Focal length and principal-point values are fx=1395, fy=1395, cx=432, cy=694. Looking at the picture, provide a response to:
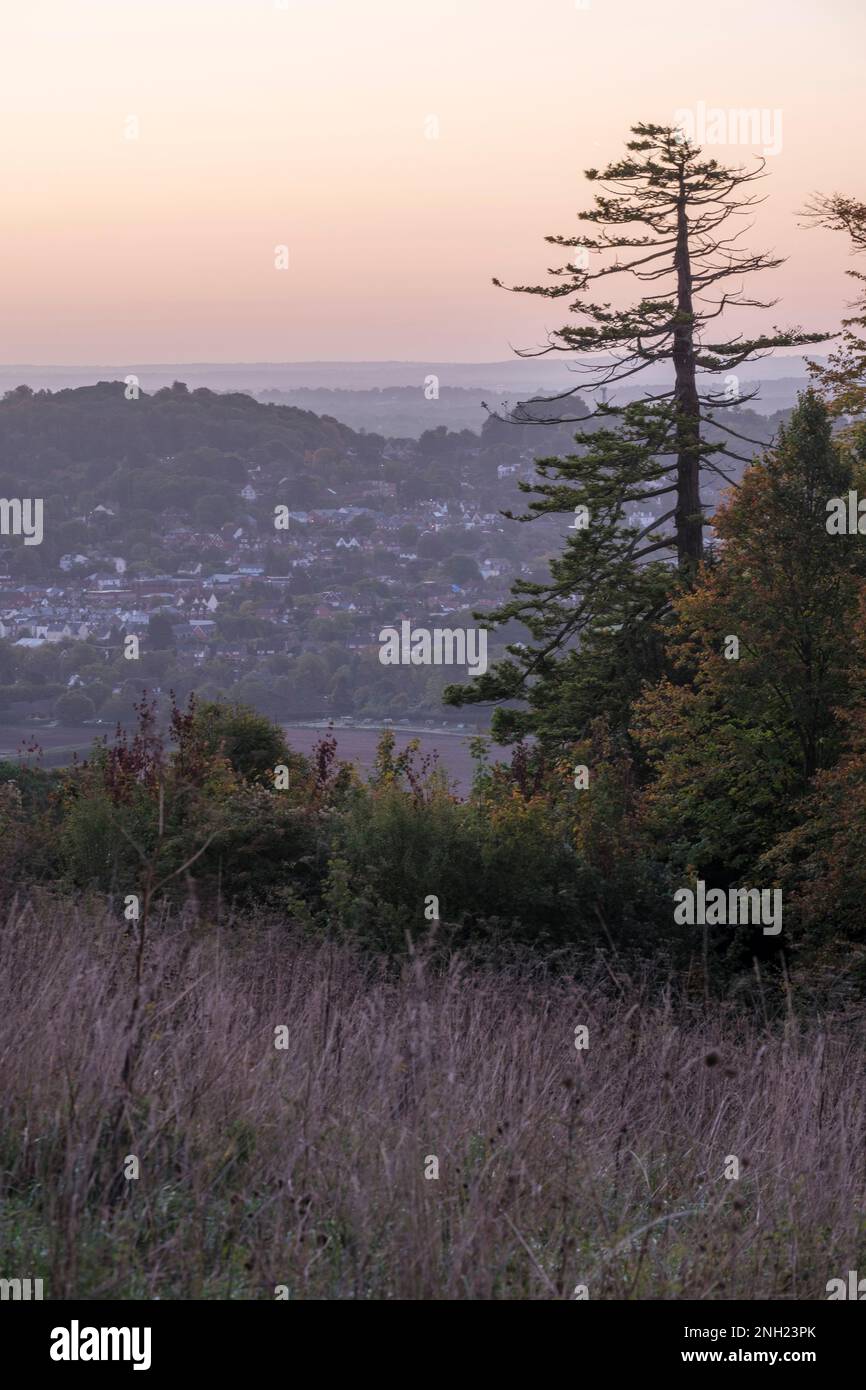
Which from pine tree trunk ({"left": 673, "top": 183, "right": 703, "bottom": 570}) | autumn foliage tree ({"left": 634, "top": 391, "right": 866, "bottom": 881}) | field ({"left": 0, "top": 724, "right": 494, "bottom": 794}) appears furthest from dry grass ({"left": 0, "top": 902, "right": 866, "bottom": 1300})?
field ({"left": 0, "top": 724, "right": 494, "bottom": 794})

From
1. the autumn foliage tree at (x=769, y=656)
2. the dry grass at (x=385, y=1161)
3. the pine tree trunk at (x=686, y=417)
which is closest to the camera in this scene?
the dry grass at (x=385, y=1161)

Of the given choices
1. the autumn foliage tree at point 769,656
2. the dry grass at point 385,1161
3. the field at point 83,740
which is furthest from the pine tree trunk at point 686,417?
the field at point 83,740

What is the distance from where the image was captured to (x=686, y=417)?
32594mm

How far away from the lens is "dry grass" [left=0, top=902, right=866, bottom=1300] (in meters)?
3.78

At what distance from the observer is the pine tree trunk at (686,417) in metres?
32.3

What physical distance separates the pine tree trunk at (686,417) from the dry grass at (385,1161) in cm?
2577

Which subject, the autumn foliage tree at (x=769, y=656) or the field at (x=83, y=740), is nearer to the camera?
the autumn foliage tree at (x=769, y=656)

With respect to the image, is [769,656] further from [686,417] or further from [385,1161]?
[686,417]

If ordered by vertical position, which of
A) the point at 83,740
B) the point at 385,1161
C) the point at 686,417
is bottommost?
the point at 83,740

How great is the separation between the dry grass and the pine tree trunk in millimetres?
25769

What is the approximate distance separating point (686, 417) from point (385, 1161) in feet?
99.1

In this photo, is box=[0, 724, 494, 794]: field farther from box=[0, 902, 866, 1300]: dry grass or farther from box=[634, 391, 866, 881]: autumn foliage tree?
box=[0, 902, 866, 1300]: dry grass

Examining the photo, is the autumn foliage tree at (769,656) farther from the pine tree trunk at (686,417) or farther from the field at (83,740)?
the field at (83,740)

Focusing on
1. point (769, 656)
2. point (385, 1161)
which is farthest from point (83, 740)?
point (385, 1161)
